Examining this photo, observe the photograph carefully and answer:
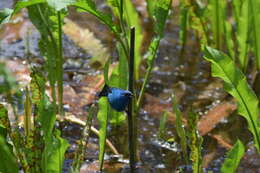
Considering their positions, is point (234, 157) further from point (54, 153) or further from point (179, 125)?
point (54, 153)

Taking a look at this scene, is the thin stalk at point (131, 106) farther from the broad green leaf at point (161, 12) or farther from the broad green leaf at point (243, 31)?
the broad green leaf at point (243, 31)

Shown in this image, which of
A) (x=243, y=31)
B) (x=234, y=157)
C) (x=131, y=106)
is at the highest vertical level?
(x=243, y=31)

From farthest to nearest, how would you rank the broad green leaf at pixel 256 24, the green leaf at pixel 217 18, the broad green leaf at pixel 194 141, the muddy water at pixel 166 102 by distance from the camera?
the green leaf at pixel 217 18 < the broad green leaf at pixel 256 24 < the muddy water at pixel 166 102 < the broad green leaf at pixel 194 141

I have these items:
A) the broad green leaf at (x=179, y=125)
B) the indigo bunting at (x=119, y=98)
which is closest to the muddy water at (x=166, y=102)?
the broad green leaf at (x=179, y=125)

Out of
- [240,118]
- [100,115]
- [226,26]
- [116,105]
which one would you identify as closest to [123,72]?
[100,115]

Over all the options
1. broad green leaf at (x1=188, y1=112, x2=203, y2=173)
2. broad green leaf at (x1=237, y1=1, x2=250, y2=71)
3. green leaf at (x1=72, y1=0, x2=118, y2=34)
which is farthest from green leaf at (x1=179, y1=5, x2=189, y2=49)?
broad green leaf at (x1=188, y1=112, x2=203, y2=173)

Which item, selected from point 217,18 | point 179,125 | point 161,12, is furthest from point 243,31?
point 179,125

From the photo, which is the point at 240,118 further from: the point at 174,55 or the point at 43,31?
the point at 43,31
